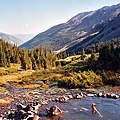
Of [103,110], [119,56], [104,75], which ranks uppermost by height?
[119,56]

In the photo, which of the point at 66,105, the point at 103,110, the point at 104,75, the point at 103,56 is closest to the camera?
the point at 103,110

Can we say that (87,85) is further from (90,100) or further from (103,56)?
(103,56)

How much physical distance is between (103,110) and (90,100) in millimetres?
5347

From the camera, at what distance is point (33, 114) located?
23.1 metres

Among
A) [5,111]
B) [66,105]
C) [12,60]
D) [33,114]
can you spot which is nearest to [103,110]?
[66,105]

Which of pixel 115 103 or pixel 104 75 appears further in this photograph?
pixel 104 75

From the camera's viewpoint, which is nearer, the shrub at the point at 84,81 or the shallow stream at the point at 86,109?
the shallow stream at the point at 86,109

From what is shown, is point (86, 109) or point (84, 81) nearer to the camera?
point (86, 109)

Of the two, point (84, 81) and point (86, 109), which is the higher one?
point (84, 81)

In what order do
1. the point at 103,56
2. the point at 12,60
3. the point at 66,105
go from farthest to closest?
the point at 12,60 < the point at 103,56 < the point at 66,105

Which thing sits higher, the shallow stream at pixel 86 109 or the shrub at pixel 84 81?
the shrub at pixel 84 81

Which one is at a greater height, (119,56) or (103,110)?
(119,56)

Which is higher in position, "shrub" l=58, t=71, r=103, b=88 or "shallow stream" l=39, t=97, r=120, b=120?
"shrub" l=58, t=71, r=103, b=88

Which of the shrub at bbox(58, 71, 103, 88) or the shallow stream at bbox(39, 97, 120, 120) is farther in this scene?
the shrub at bbox(58, 71, 103, 88)
